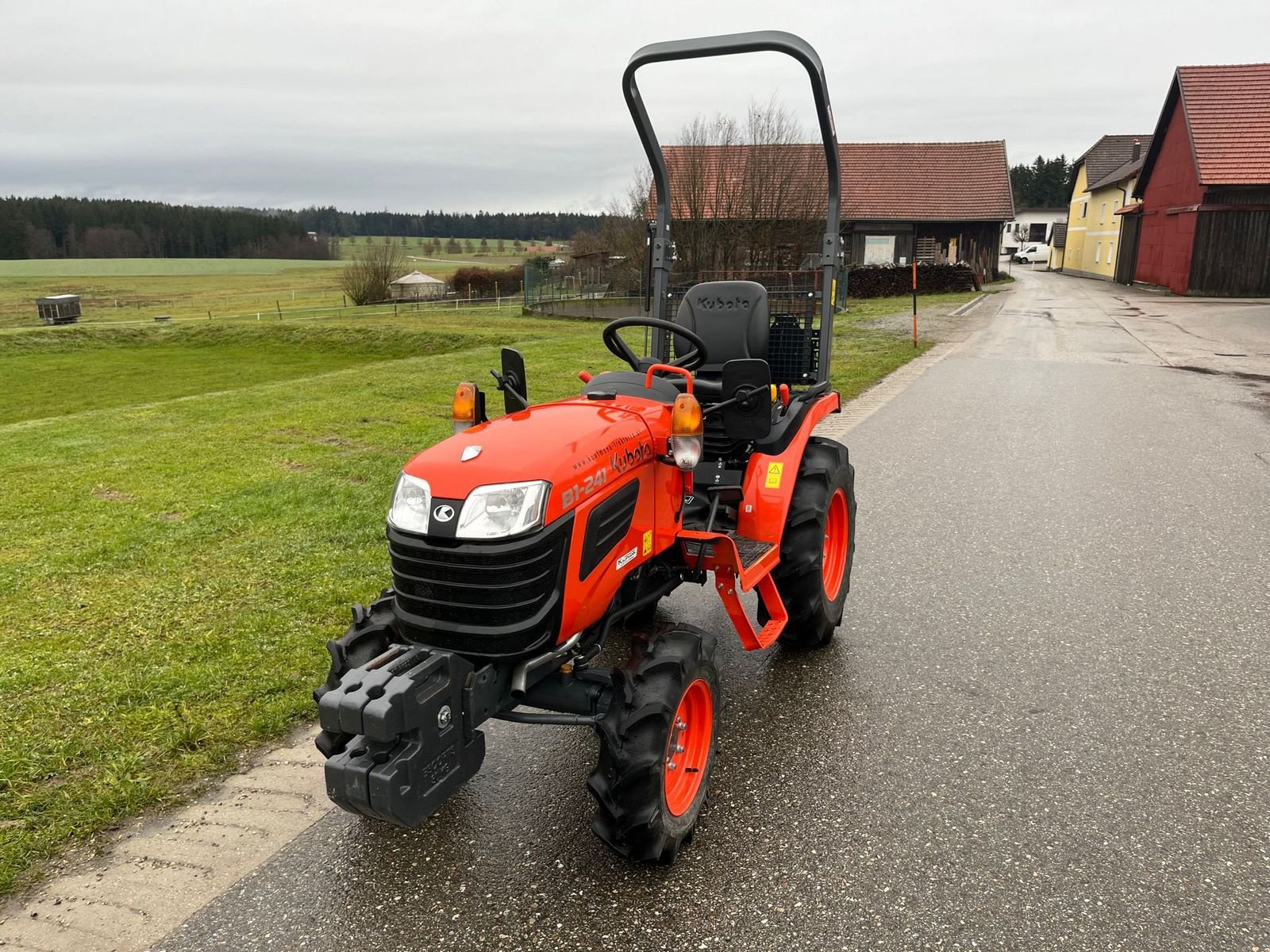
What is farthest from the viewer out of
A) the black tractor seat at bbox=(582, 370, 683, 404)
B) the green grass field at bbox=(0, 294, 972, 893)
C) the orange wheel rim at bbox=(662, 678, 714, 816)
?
the black tractor seat at bbox=(582, 370, 683, 404)

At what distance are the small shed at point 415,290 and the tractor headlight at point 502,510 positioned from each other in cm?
4235

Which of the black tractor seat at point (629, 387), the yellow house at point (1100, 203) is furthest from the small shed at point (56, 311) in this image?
the yellow house at point (1100, 203)

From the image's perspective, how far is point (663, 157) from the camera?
4660 millimetres

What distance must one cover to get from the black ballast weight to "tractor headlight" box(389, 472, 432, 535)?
37 centimetres

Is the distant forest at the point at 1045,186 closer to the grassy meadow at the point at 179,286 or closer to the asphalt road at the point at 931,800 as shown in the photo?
the grassy meadow at the point at 179,286

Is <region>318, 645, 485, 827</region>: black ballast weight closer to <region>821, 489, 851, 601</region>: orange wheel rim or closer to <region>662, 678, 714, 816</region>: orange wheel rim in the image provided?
<region>662, 678, 714, 816</region>: orange wheel rim

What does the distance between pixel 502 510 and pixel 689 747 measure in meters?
1.08

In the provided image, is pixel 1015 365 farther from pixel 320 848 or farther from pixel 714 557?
pixel 320 848

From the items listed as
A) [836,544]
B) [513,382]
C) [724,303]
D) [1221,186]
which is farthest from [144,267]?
[513,382]

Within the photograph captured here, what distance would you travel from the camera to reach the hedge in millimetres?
32000

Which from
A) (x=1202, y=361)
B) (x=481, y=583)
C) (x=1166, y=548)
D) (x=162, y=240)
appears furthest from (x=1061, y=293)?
(x=162, y=240)

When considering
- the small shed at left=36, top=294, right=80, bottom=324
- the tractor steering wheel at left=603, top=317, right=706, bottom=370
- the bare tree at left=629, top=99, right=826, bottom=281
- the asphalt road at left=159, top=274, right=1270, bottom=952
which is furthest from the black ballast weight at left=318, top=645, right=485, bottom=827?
A: the small shed at left=36, top=294, right=80, bottom=324

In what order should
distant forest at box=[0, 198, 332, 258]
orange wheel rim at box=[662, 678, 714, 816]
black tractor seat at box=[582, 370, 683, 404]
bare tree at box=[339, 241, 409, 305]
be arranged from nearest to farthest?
orange wheel rim at box=[662, 678, 714, 816], black tractor seat at box=[582, 370, 683, 404], bare tree at box=[339, 241, 409, 305], distant forest at box=[0, 198, 332, 258]

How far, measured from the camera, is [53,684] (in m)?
3.74
